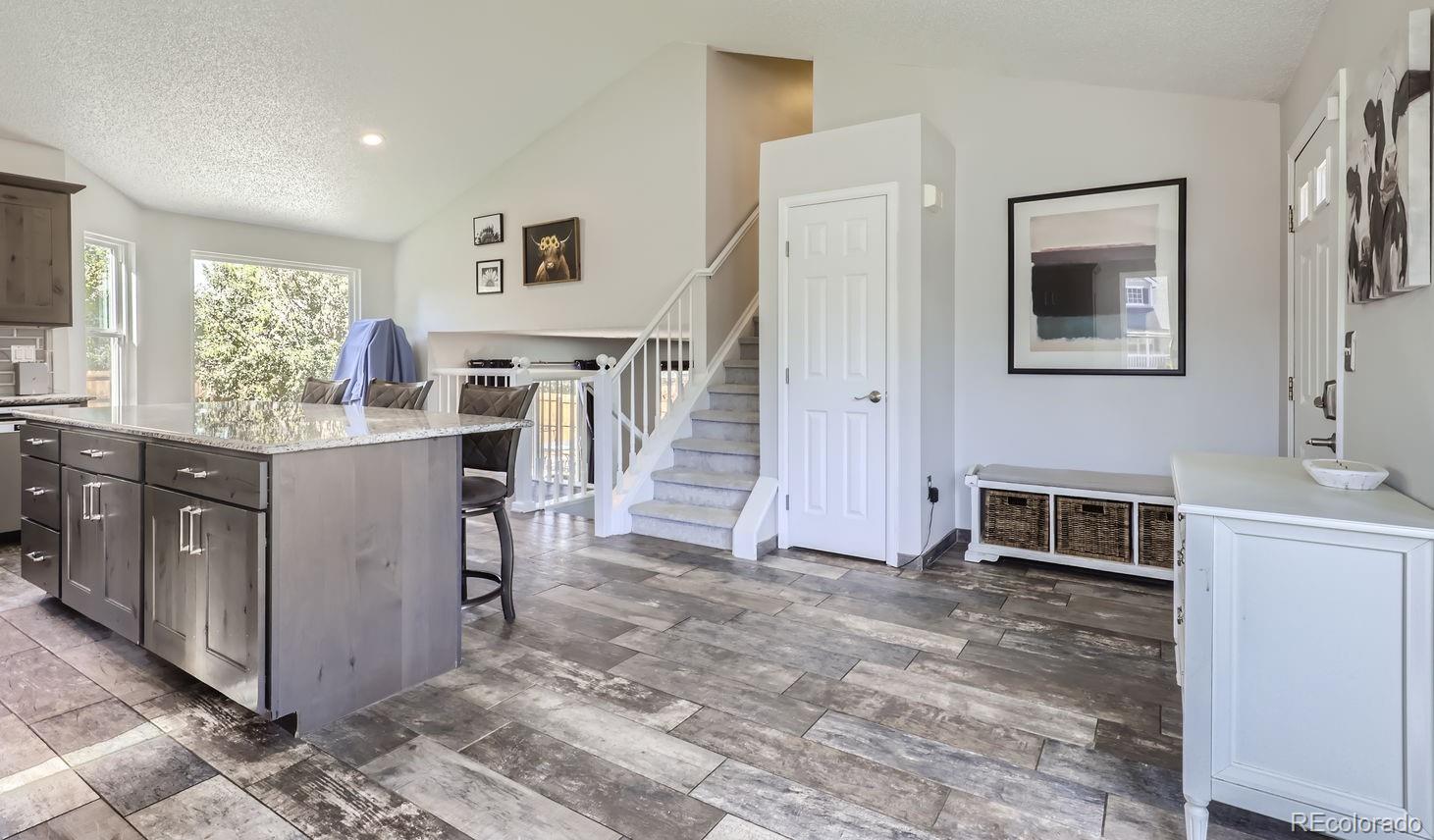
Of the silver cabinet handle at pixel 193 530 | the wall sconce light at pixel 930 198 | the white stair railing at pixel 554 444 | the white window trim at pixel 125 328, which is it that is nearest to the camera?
the silver cabinet handle at pixel 193 530

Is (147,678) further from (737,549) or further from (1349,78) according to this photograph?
(1349,78)

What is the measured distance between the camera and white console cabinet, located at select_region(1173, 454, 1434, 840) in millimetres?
1413

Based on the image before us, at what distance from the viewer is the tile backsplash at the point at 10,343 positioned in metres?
4.57

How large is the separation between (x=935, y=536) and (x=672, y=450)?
1769mm

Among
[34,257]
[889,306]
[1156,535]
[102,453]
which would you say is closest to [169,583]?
[102,453]

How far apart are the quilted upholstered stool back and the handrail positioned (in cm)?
134

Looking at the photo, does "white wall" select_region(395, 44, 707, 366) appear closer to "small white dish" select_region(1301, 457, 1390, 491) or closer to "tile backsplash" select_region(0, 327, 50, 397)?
"tile backsplash" select_region(0, 327, 50, 397)

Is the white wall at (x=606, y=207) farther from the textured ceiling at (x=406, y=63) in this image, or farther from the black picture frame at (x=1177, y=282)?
the black picture frame at (x=1177, y=282)

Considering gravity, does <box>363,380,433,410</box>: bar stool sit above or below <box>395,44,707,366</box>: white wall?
below

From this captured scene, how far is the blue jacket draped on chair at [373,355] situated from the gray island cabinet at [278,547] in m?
3.68

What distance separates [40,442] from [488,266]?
3.85 m

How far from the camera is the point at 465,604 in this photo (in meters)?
2.92

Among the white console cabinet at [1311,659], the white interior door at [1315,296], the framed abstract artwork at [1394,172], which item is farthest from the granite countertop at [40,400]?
the white interior door at [1315,296]

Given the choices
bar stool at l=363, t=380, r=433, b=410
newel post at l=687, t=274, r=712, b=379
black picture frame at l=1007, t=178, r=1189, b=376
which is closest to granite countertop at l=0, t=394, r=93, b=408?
bar stool at l=363, t=380, r=433, b=410
